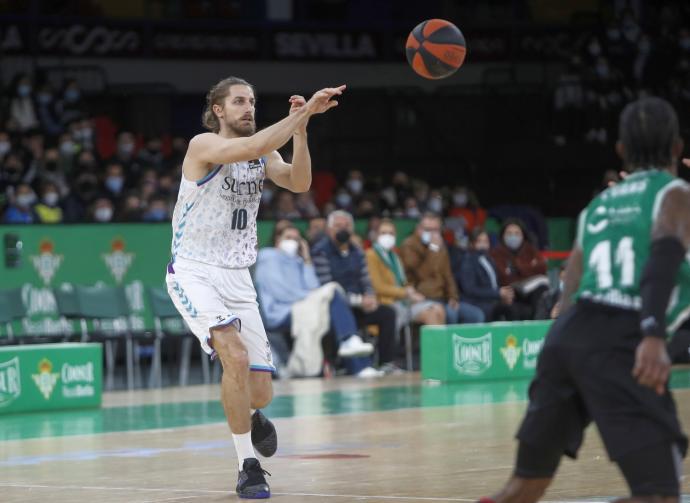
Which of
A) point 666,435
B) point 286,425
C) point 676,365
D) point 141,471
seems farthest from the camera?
point 676,365

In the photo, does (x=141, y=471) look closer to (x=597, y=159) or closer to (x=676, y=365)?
(x=676, y=365)

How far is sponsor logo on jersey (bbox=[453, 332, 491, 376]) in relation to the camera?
1703cm

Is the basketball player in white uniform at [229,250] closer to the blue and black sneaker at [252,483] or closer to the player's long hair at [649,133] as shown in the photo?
the blue and black sneaker at [252,483]

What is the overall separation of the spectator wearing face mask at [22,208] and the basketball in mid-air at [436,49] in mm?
10970

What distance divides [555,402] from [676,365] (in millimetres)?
14083

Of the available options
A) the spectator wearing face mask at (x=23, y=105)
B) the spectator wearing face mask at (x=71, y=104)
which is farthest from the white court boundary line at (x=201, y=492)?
the spectator wearing face mask at (x=71, y=104)

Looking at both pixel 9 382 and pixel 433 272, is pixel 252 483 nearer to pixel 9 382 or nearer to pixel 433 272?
pixel 9 382

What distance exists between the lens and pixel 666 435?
514 cm

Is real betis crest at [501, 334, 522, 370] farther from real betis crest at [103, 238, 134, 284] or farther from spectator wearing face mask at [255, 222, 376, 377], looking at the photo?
real betis crest at [103, 238, 134, 284]

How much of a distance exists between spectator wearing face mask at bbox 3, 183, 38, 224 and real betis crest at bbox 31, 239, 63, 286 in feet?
1.19

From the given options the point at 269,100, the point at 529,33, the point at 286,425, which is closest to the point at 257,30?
the point at 269,100

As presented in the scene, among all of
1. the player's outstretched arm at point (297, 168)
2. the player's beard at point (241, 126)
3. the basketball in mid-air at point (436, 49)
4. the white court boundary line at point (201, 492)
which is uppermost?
the basketball in mid-air at point (436, 49)

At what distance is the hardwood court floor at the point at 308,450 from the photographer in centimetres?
824

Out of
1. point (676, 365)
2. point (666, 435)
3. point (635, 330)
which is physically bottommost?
point (676, 365)
